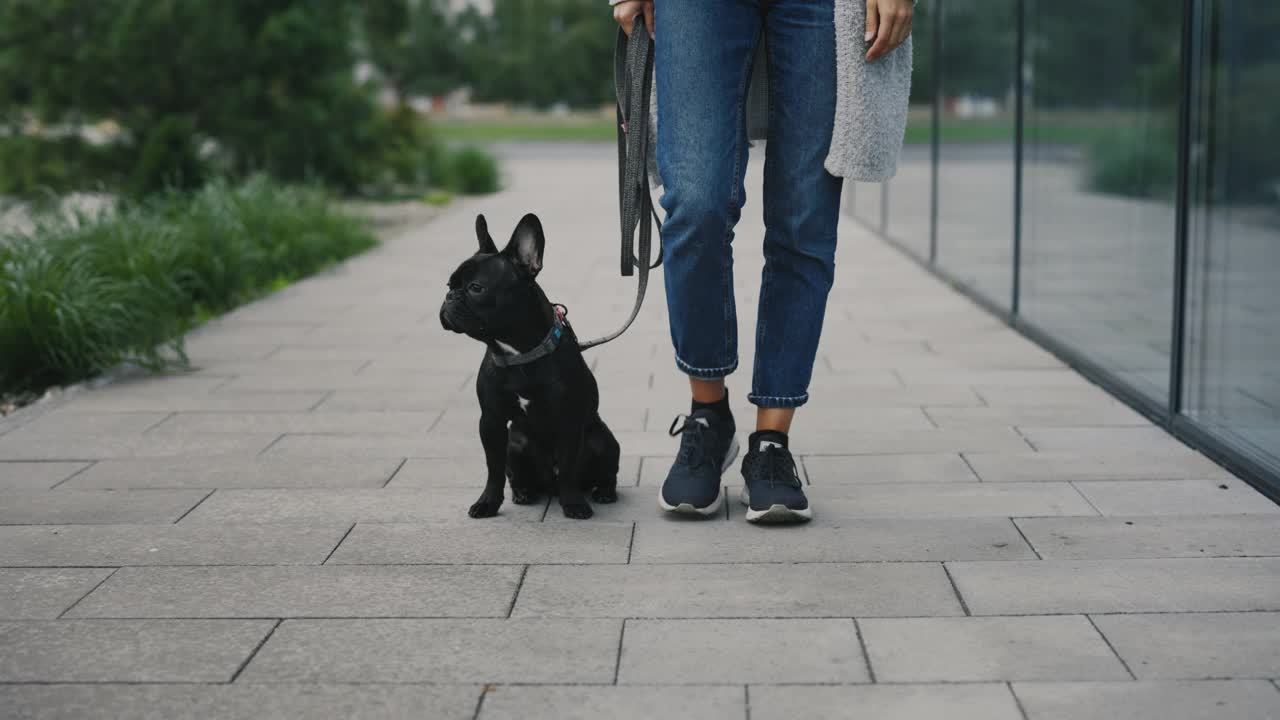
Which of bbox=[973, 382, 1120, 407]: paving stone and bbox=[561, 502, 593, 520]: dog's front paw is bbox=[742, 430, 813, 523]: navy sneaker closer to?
bbox=[561, 502, 593, 520]: dog's front paw

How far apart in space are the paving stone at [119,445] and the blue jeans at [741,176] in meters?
1.57

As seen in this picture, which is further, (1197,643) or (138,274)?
(138,274)

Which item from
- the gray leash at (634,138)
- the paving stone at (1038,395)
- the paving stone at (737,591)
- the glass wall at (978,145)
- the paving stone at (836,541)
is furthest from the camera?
the glass wall at (978,145)

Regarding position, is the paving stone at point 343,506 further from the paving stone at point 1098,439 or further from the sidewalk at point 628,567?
the paving stone at point 1098,439

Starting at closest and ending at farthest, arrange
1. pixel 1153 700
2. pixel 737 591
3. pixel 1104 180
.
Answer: pixel 1153 700 → pixel 737 591 → pixel 1104 180

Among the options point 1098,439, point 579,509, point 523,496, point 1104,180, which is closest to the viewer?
point 579,509

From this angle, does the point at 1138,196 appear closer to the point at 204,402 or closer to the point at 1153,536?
the point at 1153,536

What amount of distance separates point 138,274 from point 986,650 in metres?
4.70

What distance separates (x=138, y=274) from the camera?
6090 millimetres

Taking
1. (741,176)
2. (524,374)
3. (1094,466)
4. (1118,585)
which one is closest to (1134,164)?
(1094,466)

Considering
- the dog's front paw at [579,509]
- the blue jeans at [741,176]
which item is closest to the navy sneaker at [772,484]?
the blue jeans at [741,176]

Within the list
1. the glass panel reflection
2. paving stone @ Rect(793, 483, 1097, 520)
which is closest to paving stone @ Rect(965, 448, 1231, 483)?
paving stone @ Rect(793, 483, 1097, 520)

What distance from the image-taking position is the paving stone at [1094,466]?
364 cm

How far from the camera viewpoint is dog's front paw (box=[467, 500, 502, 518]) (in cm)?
330
